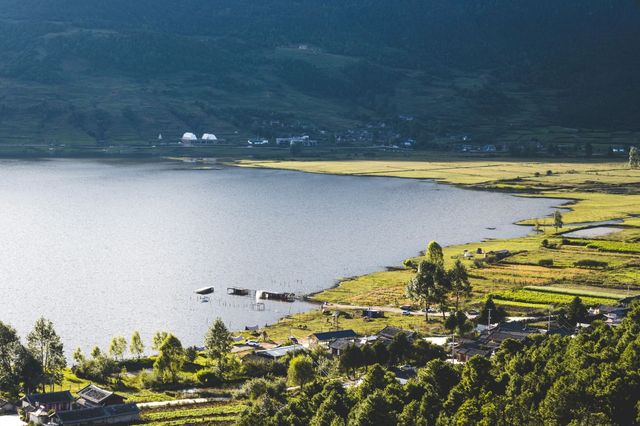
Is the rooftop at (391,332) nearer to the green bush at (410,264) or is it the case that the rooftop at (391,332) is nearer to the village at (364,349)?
the village at (364,349)

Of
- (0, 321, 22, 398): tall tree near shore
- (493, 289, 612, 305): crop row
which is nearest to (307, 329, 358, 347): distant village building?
(493, 289, 612, 305): crop row

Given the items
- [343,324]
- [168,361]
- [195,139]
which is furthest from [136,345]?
[195,139]

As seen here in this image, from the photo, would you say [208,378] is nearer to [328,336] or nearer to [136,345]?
[136,345]

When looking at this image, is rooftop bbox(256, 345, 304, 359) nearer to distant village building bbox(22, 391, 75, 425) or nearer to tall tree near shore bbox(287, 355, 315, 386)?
tall tree near shore bbox(287, 355, 315, 386)

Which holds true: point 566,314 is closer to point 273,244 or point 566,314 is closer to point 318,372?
point 318,372

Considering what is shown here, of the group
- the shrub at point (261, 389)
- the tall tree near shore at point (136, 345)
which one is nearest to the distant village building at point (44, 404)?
the shrub at point (261, 389)

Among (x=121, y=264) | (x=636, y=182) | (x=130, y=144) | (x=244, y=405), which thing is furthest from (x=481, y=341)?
(x=130, y=144)
